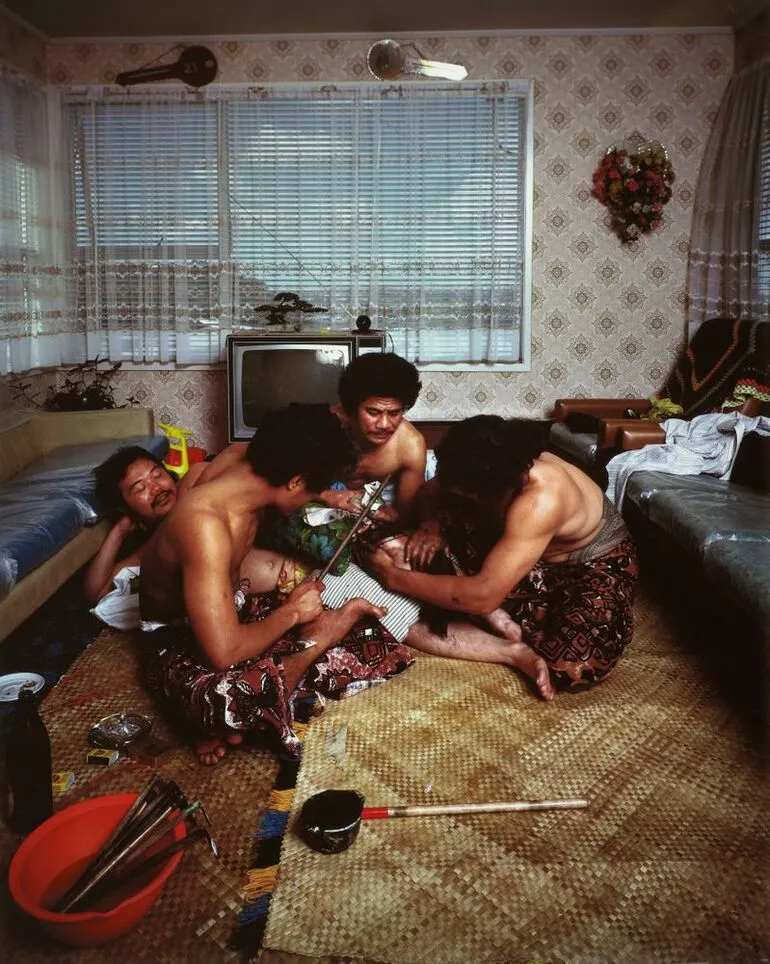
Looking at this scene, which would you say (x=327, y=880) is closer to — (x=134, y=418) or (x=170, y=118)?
(x=134, y=418)

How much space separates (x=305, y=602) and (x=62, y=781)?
72cm

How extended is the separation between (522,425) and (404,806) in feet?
3.51

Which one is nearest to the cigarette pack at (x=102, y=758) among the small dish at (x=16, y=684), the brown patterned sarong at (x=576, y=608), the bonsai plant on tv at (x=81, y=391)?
the small dish at (x=16, y=684)

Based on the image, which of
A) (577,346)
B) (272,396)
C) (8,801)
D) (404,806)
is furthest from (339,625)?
(577,346)

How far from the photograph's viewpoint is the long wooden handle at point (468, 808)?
164 cm

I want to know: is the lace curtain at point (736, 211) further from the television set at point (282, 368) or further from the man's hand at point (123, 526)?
the man's hand at point (123, 526)

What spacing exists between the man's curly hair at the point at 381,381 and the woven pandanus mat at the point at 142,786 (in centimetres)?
115

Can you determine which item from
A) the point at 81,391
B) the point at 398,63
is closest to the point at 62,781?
the point at 81,391

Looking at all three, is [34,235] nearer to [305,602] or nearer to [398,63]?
[398,63]

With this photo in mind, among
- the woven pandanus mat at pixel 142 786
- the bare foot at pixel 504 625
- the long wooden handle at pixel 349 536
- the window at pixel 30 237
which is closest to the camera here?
the woven pandanus mat at pixel 142 786

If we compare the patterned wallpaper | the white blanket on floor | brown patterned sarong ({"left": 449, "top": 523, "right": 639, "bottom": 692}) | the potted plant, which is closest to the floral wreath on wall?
the patterned wallpaper

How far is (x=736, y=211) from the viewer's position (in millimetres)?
4379

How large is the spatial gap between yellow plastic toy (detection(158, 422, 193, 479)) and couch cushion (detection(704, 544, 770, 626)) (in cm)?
288

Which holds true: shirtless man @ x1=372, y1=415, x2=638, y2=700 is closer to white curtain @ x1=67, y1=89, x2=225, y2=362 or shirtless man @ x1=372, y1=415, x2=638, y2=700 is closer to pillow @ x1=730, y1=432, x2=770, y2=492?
pillow @ x1=730, y1=432, x2=770, y2=492
